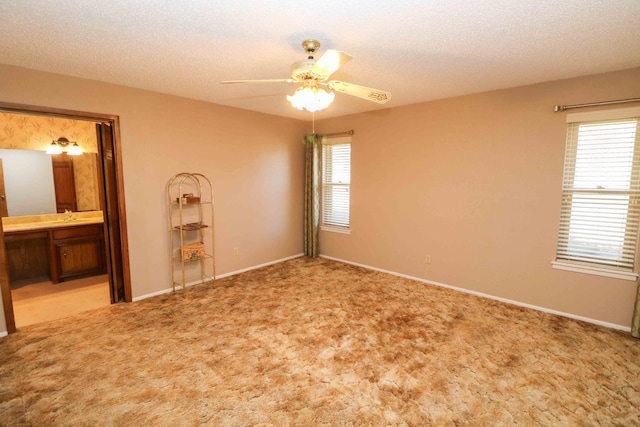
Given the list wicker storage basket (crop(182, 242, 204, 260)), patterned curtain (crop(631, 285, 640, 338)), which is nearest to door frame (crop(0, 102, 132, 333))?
wicker storage basket (crop(182, 242, 204, 260))

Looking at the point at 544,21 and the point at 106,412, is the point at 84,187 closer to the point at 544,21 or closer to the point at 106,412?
the point at 106,412

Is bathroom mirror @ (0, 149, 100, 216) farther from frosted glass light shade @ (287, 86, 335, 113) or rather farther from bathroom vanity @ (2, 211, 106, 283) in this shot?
frosted glass light shade @ (287, 86, 335, 113)

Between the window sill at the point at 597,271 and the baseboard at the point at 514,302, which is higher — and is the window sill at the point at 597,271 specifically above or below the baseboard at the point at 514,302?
above

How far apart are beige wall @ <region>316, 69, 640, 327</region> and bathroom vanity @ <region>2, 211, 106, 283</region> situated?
4.04 meters

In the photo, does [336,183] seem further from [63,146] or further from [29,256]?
[29,256]

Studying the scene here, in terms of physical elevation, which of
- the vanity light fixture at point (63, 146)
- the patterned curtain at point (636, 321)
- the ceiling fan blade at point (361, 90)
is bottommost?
the patterned curtain at point (636, 321)

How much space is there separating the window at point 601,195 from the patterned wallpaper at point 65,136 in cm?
584

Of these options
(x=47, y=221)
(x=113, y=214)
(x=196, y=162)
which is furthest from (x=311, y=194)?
(x=47, y=221)

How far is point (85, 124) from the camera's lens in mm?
4688

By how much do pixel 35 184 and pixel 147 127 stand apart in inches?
90.9

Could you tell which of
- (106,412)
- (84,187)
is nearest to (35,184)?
(84,187)

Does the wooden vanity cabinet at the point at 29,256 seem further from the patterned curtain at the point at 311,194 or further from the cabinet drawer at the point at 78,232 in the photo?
the patterned curtain at the point at 311,194

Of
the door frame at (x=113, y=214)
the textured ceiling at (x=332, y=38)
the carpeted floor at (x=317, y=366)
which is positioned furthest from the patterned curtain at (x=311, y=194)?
the door frame at (x=113, y=214)

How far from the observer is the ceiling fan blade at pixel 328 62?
69.9 inches
